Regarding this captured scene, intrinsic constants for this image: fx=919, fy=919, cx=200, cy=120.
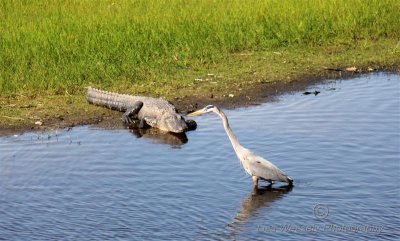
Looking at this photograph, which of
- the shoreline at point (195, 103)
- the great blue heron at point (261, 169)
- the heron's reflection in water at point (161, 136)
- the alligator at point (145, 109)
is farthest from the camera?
the shoreline at point (195, 103)

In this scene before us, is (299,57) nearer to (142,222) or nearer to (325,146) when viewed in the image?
(325,146)

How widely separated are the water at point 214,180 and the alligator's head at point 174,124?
144mm

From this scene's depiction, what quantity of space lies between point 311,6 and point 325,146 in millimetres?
6318

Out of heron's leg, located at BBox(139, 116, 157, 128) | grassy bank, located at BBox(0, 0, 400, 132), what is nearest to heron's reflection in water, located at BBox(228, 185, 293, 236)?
heron's leg, located at BBox(139, 116, 157, 128)

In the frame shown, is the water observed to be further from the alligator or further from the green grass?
the green grass

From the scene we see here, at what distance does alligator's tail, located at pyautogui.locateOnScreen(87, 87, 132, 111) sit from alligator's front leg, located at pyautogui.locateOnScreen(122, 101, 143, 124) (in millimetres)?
143

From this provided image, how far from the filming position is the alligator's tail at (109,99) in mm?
11570

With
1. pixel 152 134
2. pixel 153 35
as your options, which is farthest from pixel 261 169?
pixel 153 35

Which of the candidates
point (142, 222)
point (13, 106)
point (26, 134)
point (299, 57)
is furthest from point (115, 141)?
point (299, 57)

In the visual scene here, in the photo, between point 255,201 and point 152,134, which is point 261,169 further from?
point 152,134

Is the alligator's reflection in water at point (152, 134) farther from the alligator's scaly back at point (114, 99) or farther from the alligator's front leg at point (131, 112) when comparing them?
the alligator's scaly back at point (114, 99)

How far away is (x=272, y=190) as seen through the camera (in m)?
8.66

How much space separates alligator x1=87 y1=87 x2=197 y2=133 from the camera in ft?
35.5

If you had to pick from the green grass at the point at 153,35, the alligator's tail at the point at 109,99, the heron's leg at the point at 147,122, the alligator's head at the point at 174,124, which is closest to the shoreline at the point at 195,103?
the alligator's tail at the point at 109,99
